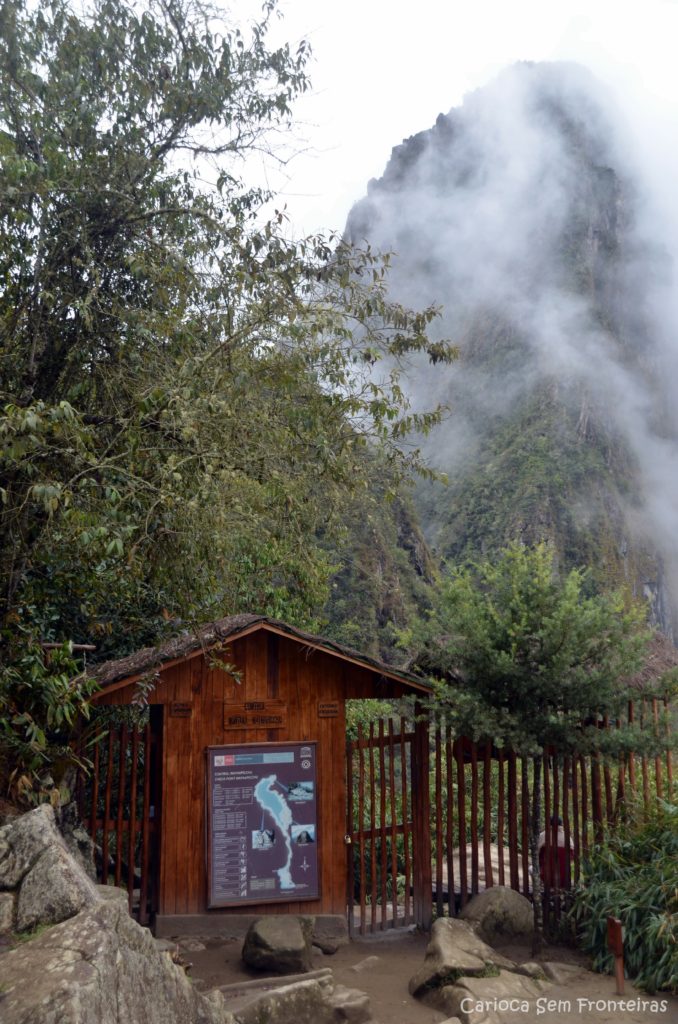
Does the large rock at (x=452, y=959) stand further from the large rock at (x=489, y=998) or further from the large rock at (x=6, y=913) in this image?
the large rock at (x=6, y=913)

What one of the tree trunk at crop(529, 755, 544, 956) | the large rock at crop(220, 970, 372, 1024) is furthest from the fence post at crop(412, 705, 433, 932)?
the large rock at crop(220, 970, 372, 1024)

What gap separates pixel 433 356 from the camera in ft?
27.2

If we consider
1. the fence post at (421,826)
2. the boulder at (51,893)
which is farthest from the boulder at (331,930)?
the boulder at (51,893)

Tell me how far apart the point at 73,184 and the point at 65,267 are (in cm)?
75

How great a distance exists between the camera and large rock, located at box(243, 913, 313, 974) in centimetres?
665

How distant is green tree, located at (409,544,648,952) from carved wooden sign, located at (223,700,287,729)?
5.02ft

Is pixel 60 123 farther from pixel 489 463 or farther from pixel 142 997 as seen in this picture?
pixel 489 463

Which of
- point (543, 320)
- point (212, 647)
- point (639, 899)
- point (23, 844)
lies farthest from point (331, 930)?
point (543, 320)

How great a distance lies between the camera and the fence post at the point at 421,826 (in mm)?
8242

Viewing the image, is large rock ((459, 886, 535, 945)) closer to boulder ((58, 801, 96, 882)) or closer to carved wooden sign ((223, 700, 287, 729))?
carved wooden sign ((223, 700, 287, 729))

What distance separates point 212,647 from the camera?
7.17 m

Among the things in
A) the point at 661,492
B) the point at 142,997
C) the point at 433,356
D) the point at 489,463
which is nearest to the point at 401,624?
the point at 433,356

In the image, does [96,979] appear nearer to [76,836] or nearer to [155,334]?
[76,836]

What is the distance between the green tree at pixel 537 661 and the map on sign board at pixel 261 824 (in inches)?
65.2
